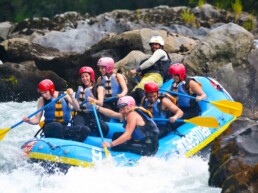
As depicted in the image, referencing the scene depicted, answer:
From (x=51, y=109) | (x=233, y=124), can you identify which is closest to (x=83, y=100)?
(x=51, y=109)

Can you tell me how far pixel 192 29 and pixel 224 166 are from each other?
13.2 m

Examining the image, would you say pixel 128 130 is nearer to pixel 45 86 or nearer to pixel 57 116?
pixel 57 116

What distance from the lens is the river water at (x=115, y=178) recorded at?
8750mm

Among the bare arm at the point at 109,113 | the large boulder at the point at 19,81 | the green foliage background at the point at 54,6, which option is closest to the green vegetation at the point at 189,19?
the large boulder at the point at 19,81

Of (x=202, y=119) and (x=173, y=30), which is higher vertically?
(x=202, y=119)

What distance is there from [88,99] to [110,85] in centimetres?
83

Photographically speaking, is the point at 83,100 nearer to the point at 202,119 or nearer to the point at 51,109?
the point at 51,109

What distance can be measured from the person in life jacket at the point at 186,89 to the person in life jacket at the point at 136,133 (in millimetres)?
1476

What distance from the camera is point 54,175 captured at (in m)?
9.17

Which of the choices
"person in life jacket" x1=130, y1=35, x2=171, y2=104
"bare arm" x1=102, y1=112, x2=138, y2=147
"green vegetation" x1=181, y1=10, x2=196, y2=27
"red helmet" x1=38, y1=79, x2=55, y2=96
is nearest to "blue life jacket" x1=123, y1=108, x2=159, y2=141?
"bare arm" x1=102, y1=112, x2=138, y2=147

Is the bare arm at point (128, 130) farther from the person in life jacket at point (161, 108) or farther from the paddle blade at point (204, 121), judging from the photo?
the paddle blade at point (204, 121)

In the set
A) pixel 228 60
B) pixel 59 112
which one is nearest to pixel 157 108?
pixel 59 112

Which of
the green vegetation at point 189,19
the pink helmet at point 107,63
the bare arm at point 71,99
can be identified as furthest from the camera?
the green vegetation at point 189,19

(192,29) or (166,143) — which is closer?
(166,143)
